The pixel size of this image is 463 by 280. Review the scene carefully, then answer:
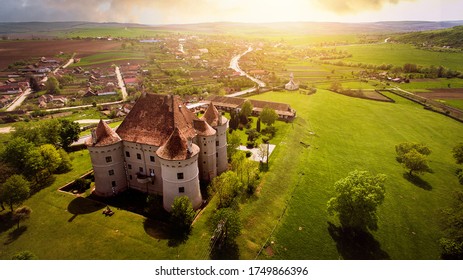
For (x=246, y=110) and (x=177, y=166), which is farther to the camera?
(x=246, y=110)

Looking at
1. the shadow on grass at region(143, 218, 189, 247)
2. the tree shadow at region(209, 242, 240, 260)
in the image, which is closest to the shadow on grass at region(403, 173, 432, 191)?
the tree shadow at region(209, 242, 240, 260)

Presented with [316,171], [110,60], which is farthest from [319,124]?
[110,60]

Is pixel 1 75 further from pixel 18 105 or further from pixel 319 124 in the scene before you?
pixel 319 124

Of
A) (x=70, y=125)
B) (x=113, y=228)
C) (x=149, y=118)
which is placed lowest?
(x=113, y=228)

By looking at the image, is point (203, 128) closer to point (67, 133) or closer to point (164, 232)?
point (164, 232)

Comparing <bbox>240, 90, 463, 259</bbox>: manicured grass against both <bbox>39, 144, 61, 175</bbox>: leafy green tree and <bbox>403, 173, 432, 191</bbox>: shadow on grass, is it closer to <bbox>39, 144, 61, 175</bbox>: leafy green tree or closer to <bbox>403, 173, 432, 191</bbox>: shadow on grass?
<bbox>403, 173, 432, 191</bbox>: shadow on grass

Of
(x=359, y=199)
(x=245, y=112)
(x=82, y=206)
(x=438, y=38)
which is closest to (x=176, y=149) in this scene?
(x=82, y=206)

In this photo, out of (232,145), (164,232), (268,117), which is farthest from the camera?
(268,117)
